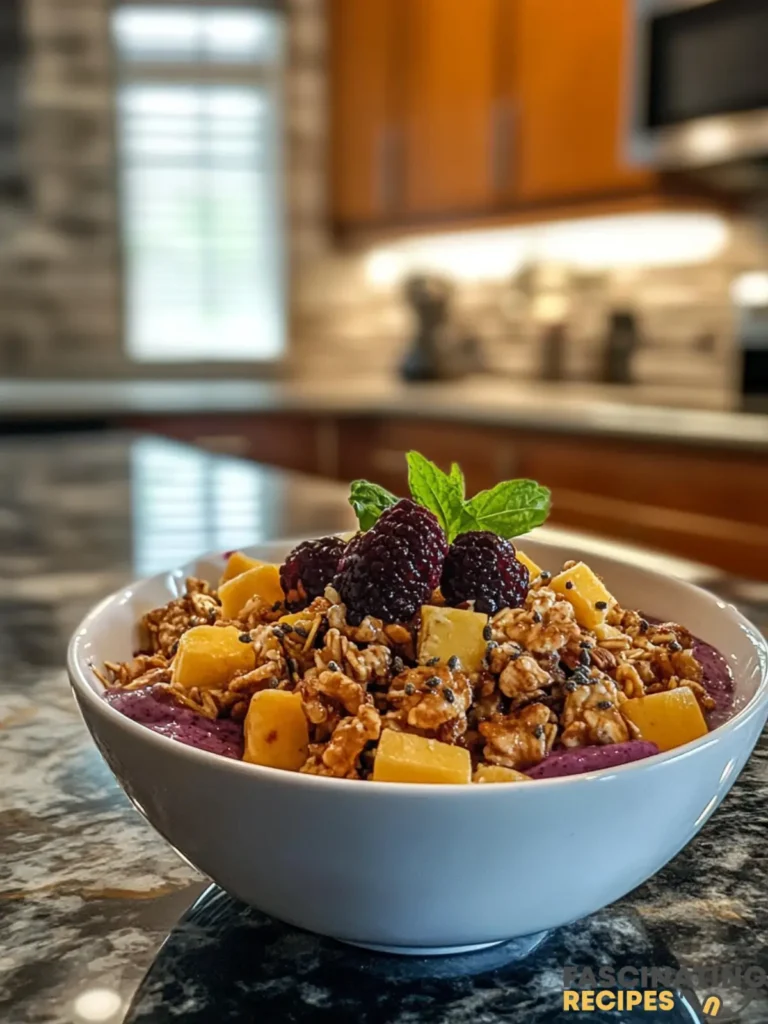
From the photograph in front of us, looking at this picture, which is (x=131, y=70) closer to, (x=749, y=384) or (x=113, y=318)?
(x=113, y=318)

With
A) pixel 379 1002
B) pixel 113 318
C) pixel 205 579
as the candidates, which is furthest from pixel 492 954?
pixel 113 318

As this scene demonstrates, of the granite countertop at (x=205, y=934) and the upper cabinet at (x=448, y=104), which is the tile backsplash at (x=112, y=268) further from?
the granite countertop at (x=205, y=934)

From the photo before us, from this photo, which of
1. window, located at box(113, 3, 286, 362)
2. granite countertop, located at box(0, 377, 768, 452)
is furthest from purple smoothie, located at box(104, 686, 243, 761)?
window, located at box(113, 3, 286, 362)

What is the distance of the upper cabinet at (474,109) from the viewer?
3154mm

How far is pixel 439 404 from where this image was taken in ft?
11.0

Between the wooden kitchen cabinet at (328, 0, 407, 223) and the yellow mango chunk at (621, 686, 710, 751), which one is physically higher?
the wooden kitchen cabinet at (328, 0, 407, 223)

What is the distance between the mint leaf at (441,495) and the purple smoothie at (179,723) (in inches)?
7.8

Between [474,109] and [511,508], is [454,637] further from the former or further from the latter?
[474,109]

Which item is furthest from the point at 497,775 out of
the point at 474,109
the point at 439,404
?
the point at 474,109

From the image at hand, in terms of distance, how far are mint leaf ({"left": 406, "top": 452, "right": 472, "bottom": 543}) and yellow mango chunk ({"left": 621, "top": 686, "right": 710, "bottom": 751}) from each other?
181 millimetres

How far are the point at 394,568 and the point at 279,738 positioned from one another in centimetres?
10

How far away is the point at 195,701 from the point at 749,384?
2.71 metres

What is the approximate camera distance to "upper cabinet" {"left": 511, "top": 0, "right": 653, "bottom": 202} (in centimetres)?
308

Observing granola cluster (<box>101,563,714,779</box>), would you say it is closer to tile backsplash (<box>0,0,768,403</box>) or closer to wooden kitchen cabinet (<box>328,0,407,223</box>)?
tile backsplash (<box>0,0,768,403</box>)
